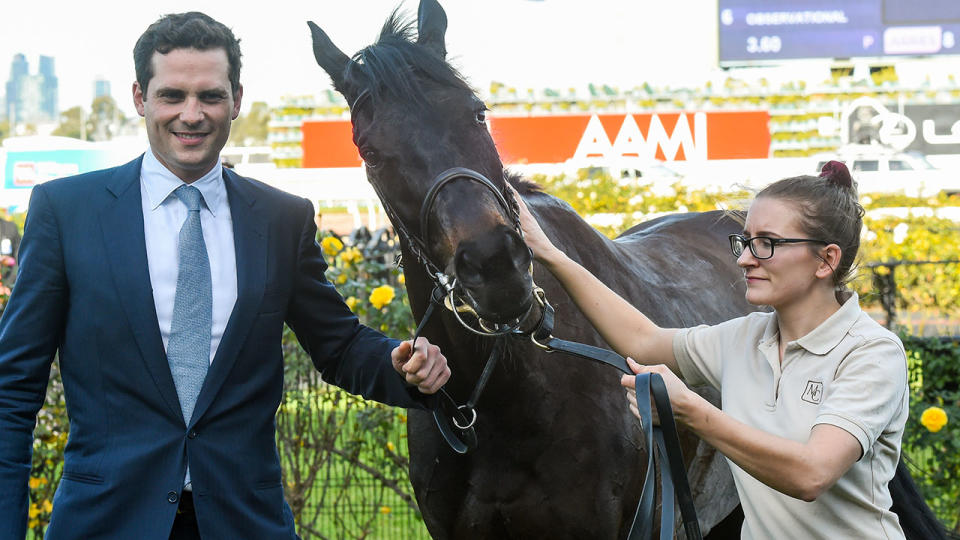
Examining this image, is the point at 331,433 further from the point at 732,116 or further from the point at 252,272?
the point at 732,116

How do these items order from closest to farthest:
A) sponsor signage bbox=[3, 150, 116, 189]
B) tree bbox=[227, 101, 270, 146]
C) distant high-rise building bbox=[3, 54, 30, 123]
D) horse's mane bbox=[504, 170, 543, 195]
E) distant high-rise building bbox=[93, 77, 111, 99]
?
horse's mane bbox=[504, 170, 543, 195]
sponsor signage bbox=[3, 150, 116, 189]
tree bbox=[227, 101, 270, 146]
distant high-rise building bbox=[93, 77, 111, 99]
distant high-rise building bbox=[3, 54, 30, 123]

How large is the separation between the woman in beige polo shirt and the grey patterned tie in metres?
0.93

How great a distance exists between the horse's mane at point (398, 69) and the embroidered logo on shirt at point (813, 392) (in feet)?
3.82

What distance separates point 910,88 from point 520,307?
61.0ft

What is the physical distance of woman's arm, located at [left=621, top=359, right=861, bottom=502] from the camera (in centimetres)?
192

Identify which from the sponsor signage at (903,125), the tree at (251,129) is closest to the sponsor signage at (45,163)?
the sponsor signage at (903,125)

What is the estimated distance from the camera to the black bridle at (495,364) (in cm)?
204

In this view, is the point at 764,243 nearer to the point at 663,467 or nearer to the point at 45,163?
the point at 663,467

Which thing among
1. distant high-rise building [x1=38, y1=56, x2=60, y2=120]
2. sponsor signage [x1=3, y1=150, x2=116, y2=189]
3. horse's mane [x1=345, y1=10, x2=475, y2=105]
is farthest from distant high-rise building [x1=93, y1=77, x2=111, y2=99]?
horse's mane [x1=345, y1=10, x2=475, y2=105]

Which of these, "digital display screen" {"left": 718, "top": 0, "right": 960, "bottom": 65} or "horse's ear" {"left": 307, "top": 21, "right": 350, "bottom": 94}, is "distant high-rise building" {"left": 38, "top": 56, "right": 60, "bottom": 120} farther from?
"horse's ear" {"left": 307, "top": 21, "right": 350, "bottom": 94}

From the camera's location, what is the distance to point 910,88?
18656 mm

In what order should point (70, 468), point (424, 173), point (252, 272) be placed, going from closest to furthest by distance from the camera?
point (70, 468), point (252, 272), point (424, 173)

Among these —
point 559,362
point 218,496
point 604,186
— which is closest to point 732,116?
point 604,186

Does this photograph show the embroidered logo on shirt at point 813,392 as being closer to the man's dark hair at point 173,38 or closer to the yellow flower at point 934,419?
the man's dark hair at point 173,38
